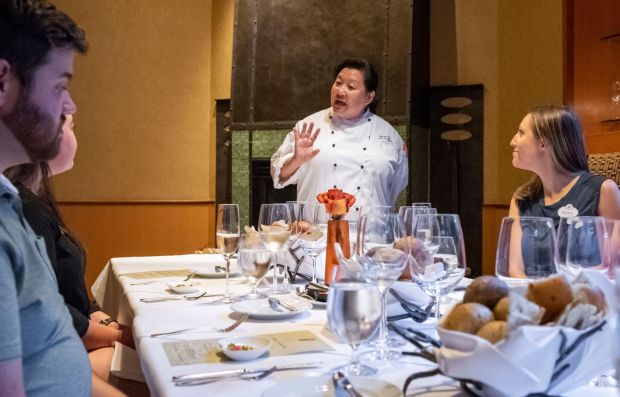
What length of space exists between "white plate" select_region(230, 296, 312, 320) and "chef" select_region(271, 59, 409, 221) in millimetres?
1795

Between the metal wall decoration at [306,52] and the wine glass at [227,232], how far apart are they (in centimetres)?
294

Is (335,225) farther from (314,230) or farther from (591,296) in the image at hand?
(591,296)

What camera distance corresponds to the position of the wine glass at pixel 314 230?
1.60 metres

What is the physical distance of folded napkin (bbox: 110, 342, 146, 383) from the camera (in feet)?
5.77

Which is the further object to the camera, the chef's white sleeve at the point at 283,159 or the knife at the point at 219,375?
the chef's white sleeve at the point at 283,159

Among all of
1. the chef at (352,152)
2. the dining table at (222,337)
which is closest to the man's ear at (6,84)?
the dining table at (222,337)

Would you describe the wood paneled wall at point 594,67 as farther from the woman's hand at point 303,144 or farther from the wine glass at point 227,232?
the wine glass at point 227,232

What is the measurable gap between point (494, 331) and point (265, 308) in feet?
2.52

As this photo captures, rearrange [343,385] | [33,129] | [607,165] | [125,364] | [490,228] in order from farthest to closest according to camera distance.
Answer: [490,228] → [607,165] → [125,364] → [33,129] → [343,385]

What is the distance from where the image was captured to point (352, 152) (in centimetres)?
334

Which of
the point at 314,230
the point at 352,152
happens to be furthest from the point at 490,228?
the point at 314,230

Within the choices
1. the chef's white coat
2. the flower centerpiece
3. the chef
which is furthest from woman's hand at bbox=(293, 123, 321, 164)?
the flower centerpiece

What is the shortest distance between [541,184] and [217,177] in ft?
11.9

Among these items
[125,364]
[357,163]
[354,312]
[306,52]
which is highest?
[306,52]
